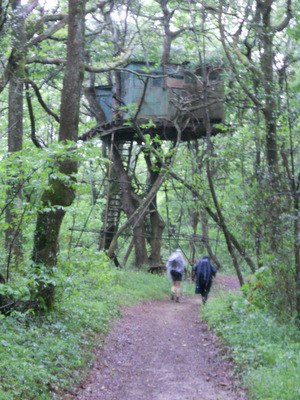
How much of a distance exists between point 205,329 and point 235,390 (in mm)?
4657

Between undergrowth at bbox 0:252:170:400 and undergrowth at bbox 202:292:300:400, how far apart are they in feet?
8.32

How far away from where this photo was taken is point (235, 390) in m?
6.68

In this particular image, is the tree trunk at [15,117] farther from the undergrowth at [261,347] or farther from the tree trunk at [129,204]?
the tree trunk at [129,204]

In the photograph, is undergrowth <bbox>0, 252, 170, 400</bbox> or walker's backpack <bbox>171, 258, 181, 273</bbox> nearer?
undergrowth <bbox>0, 252, 170, 400</bbox>

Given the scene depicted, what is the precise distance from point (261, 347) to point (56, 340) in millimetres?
3378

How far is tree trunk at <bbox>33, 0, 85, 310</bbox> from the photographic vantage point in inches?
323

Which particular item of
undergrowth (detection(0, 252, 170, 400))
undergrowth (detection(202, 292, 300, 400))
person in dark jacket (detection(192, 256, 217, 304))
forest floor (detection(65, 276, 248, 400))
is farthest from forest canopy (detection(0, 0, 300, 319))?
forest floor (detection(65, 276, 248, 400))

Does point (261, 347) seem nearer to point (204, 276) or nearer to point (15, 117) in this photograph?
point (204, 276)

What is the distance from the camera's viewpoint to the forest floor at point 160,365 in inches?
261

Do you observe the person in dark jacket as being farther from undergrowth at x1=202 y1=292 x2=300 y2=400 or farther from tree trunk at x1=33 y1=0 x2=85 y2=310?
tree trunk at x1=33 y1=0 x2=85 y2=310

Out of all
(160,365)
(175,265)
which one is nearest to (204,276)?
(175,265)

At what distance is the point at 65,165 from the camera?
8258mm

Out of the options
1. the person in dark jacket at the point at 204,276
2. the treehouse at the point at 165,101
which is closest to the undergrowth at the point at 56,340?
the person in dark jacket at the point at 204,276

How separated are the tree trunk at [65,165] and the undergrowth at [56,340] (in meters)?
0.45
